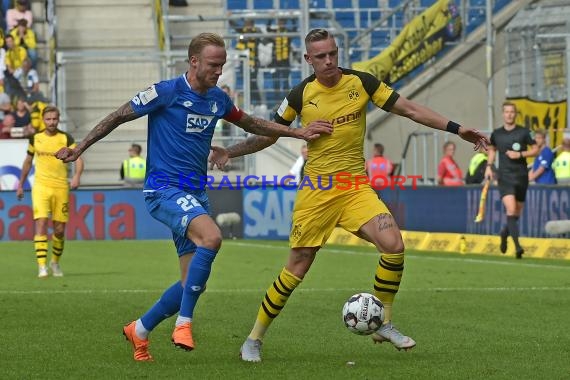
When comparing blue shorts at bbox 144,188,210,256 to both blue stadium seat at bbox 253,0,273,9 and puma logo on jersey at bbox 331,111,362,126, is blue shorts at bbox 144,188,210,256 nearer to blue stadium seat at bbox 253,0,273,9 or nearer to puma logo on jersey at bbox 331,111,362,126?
puma logo on jersey at bbox 331,111,362,126

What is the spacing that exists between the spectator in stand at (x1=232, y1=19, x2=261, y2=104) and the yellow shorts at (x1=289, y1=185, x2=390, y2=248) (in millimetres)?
20451

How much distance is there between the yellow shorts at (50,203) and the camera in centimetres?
1816

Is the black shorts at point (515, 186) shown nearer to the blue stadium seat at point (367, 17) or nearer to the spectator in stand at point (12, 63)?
the blue stadium seat at point (367, 17)

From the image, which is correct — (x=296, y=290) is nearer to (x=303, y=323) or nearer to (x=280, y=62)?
(x=303, y=323)

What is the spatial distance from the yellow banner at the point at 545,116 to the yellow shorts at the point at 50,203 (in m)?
10.3

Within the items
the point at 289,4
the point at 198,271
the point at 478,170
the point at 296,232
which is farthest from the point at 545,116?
the point at 198,271

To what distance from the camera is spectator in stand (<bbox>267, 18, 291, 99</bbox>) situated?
30344 mm

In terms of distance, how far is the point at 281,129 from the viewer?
31.9 feet

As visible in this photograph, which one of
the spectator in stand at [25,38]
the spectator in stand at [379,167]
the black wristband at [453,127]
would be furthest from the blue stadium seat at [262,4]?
the black wristband at [453,127]

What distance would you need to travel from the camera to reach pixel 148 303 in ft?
44.9

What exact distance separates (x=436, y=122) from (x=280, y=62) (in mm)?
21380

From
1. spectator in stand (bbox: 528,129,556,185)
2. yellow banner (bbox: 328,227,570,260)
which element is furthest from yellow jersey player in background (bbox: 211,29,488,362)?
spectator in stand (bbox: 528,129,556,185)

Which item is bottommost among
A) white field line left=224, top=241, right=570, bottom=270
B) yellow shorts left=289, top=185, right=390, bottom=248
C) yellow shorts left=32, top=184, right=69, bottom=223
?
white field line left=224, top=241, right=570, bottom=270

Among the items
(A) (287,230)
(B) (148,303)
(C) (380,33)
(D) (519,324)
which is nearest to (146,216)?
(A) (287,230)
